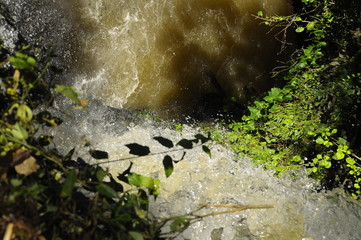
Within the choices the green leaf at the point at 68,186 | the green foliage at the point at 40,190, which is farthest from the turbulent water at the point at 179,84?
the green leaf at the point at 68,186

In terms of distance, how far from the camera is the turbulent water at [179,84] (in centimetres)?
362

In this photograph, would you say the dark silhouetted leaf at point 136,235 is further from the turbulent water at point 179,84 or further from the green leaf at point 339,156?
the green leaf at point 339,156

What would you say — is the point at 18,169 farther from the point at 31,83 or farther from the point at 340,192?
the point at 340,192

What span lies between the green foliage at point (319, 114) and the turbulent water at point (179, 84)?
19cm

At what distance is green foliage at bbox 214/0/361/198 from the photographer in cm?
380

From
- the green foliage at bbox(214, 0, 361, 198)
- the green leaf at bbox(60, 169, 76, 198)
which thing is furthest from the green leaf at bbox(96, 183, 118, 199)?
the green foliage at bbox(214, 0, 361, 198)

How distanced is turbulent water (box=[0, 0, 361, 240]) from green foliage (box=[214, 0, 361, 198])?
19cm

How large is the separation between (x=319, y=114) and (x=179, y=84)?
1.55 meters

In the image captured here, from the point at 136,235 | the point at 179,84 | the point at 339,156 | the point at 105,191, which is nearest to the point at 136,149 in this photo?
the point at 105,191

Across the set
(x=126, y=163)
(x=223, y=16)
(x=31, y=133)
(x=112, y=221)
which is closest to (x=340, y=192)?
(x=126, y=163)

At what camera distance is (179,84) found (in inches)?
184

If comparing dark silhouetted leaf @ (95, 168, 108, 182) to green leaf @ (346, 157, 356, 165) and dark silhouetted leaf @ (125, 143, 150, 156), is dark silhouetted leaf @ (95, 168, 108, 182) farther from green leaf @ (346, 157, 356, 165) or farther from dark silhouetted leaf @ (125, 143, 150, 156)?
green leaf @ (346, 157, 356, 165)

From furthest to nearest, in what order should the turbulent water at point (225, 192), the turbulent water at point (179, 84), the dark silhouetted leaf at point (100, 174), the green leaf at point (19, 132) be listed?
the turbulent water at point (179, 84)
the turbulent water at point (225, 192)
the dark silhouetted leaf at point (100, 174)
the green leaf at point (19, 132)

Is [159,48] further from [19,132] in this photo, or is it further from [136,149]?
[19,132]
